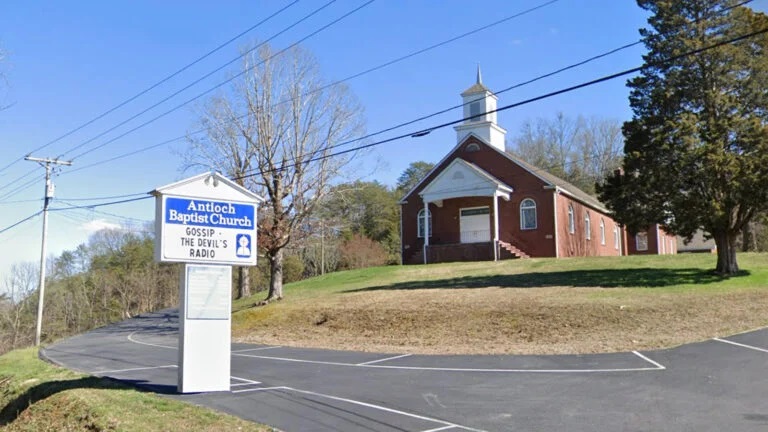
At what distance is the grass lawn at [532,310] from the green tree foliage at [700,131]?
2.45 m

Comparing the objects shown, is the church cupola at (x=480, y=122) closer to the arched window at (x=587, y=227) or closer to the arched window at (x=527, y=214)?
the arched window at (x=527, y=214)

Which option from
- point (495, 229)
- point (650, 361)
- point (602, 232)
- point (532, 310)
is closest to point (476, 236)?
point (495, 229)

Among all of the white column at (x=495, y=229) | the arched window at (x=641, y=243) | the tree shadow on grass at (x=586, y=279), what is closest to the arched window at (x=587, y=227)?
the white column at (x=495, y=229)

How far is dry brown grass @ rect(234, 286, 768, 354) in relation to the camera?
53.6 feet

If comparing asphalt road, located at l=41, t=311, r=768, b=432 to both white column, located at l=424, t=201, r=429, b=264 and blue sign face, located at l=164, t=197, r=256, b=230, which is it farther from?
white column, located at l=424, t=201, r=429, b=264

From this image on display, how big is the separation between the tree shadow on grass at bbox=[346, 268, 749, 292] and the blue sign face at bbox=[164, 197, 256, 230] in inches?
571

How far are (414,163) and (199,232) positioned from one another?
73187mm

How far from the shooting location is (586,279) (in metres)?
25.1

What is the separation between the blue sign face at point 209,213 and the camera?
456 inches

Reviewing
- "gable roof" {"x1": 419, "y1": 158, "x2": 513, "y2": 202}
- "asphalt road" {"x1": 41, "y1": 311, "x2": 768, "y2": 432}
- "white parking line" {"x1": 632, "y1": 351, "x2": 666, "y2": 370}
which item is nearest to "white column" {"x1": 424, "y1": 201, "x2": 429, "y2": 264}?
"gable roof" {"x1": 419, "y1": 158, "x2": 513, "y2": 202}

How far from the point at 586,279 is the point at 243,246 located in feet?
54.8

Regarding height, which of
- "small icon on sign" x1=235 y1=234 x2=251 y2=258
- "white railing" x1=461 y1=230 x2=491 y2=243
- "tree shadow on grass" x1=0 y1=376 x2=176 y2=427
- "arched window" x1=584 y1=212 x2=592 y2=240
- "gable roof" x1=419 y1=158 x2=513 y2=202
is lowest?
"tree shadow on grass" x1=0 y1=376 x2=176 y2=427

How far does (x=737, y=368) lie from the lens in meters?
11.6

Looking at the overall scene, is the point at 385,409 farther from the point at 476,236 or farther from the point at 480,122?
the point at 480,122
